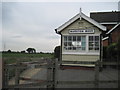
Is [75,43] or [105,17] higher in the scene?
[105,17]

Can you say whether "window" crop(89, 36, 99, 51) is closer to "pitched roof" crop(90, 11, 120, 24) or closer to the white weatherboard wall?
the white weatherboard wall

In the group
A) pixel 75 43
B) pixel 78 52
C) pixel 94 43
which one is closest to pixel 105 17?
pixel 94 43

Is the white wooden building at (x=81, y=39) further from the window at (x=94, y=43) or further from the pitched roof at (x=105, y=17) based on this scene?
the pitched roof at (x=105, y=17)

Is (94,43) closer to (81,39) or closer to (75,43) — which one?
(81,39)

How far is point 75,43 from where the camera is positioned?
48.4 ft

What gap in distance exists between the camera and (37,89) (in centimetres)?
659

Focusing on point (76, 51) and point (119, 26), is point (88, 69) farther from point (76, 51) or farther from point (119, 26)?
point (119, 26)

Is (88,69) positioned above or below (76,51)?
below

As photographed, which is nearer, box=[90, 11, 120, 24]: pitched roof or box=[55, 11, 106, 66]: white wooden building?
box=[55, 11, 106, 66]: white wooden building

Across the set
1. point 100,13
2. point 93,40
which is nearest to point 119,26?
point 93,40

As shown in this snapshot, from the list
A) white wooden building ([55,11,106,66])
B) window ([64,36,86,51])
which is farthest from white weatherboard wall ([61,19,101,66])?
window ([64,36,86,51])

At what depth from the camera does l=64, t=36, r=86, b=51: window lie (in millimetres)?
14629

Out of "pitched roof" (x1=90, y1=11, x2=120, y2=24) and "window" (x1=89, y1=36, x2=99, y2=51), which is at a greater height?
"pitched roof" (x1=90, y1=11, x2=120, y2=24)

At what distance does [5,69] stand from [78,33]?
401 inches
